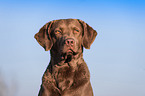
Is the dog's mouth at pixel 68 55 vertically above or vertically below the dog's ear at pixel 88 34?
below

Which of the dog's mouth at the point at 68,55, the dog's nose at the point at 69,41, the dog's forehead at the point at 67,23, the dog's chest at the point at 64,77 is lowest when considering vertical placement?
the dog's chest at the point at 64,77

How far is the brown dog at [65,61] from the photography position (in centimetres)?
546

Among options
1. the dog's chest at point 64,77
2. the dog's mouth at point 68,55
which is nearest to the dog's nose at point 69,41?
the dog's mouth at point 68,55

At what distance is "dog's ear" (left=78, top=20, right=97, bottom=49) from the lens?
19.0ft

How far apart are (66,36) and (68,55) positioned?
0.50 meters

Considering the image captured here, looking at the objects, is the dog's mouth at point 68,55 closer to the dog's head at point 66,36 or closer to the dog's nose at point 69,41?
the dog's head at point 66,36

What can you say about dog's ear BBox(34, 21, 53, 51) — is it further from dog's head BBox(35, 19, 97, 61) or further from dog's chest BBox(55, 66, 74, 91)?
dog's chest BBox(55, 66, 74, 91)

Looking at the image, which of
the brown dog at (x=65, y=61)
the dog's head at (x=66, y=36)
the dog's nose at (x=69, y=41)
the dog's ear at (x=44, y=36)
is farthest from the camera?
the dog's ear at (x=44, y=36)

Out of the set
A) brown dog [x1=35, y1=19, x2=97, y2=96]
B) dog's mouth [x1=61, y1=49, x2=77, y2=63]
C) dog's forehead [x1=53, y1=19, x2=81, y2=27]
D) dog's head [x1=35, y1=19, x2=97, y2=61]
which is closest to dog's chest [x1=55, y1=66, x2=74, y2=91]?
brown dog [x1=35, y1=19, x2=97, y2=96]

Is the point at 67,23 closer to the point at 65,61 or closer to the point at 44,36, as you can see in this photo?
the point at 44,36

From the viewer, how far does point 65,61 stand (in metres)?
5.72

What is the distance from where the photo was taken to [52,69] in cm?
571

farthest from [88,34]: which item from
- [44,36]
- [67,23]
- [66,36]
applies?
[44,36]

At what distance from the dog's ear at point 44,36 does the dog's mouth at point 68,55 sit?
0.49 meters
